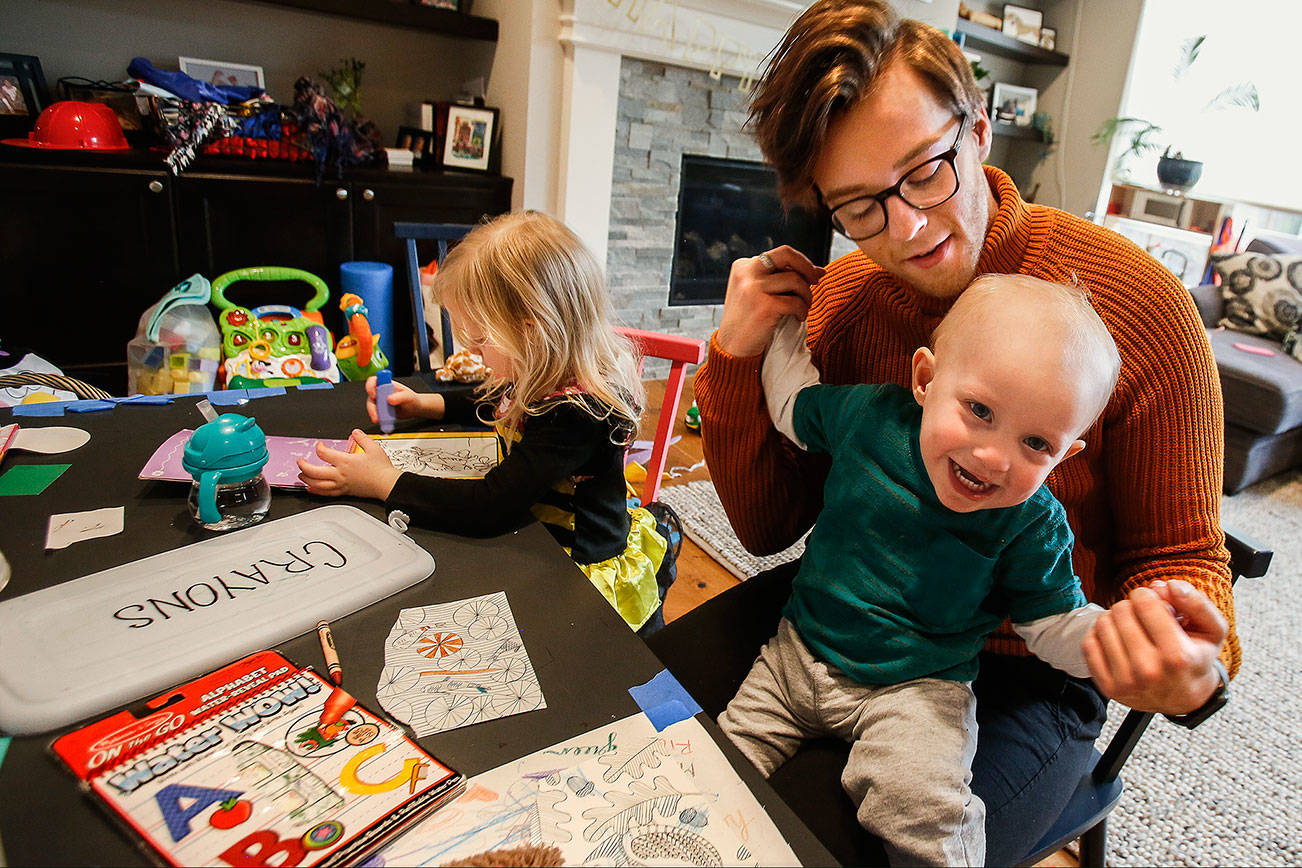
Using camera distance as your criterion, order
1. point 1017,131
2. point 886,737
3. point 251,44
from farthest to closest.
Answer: point 1017,131 → point 251,44 → point 886,737

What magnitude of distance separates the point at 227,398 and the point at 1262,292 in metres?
4.23

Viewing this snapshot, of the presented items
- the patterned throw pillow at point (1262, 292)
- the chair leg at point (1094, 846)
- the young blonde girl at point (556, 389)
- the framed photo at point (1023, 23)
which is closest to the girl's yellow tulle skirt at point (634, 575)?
the young blonde girl at point (556, 389)

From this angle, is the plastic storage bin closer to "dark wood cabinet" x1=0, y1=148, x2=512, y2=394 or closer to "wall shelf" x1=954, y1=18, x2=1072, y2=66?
"dark wood cabinet" x1=0, y1=148, x2=512, y2=394

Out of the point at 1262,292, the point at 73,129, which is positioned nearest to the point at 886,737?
the point at 73,129

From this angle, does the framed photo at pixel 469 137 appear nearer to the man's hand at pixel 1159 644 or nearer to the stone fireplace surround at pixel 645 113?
the stone fireplace surround at pixel 645 113

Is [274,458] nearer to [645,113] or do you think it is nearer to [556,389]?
[556,389]

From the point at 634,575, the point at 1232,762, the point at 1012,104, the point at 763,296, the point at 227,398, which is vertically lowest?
the point at 1232,762

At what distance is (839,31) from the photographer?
35.6 inches

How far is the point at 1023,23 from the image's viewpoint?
15.6 ft

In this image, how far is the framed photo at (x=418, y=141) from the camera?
3211mm

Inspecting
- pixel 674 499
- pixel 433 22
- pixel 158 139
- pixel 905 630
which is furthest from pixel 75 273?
pixel 905 630

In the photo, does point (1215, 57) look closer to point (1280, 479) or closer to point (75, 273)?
point (1280, 479)

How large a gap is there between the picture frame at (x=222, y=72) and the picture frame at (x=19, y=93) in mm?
447

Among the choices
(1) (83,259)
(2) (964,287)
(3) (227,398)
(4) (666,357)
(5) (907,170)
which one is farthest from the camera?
(1) (83,259)
